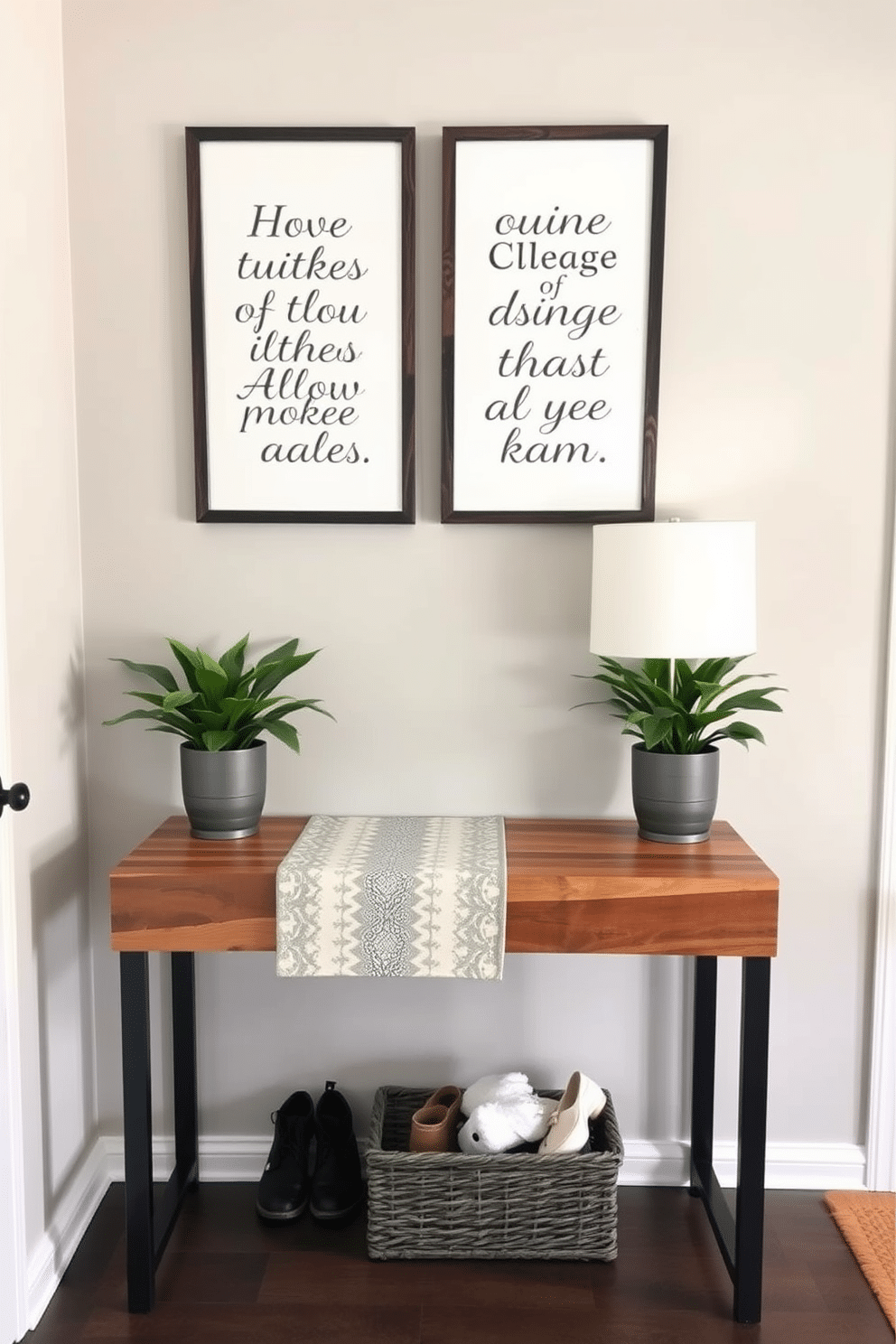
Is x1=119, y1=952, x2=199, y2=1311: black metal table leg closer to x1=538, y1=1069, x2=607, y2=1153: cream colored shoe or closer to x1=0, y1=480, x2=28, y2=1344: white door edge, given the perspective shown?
x1=0, y1=480, x2=28, y2=1344: white door edge

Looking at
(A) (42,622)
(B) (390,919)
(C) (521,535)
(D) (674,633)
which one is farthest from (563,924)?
(A) (42,622)

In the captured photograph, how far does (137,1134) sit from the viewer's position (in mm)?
1967

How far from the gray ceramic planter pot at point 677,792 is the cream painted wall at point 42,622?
1.13 metres

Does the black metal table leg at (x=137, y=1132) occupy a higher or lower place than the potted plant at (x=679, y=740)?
lower

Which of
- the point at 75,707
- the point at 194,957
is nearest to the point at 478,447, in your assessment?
the point at 75,707

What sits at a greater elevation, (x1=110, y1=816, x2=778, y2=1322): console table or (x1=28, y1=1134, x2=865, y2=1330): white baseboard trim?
(x1=110, y1=816, x2=778, y2=1322): console table

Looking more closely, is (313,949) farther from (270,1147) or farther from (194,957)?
(270,1147)

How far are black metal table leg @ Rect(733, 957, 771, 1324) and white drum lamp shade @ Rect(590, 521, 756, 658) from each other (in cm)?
56

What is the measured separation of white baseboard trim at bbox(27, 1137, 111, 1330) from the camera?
1.97 m

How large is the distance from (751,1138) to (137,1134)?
42.3 inches

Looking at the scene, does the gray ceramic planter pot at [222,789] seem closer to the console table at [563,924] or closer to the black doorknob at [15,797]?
the console table at [563,924]

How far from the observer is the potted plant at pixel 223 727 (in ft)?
6.79

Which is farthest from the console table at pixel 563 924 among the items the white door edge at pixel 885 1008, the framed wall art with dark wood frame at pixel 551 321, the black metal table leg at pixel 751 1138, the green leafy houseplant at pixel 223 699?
the framed wall art with dark wood frame at pixel 551 321

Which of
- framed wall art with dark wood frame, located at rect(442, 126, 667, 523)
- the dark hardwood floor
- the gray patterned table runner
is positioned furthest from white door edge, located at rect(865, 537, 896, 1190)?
the gray patterned table runner
